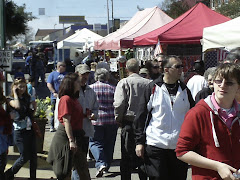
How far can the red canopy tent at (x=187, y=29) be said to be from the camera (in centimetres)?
1384

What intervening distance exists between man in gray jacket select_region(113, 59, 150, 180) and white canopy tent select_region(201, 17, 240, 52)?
1661 millimetres

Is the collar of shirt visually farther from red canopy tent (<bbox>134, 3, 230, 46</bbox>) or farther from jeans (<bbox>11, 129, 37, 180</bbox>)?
red canopy tent (<bbox>134, 3, 230, 46</bbox>)

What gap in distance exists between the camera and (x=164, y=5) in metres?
50.9

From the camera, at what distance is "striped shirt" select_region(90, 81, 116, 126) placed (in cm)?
916

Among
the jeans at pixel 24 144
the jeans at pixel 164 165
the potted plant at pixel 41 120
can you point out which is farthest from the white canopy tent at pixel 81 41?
the jeans at pixel 164 165

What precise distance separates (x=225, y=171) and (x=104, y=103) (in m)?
5.82

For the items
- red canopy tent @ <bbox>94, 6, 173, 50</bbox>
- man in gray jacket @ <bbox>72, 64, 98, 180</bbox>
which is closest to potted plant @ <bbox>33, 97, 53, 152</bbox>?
man in gray jacket @ <bbox>72, 64, 98, 180</bbox>

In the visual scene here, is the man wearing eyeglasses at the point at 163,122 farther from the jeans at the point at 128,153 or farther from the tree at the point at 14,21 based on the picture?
the tree at the point at 14,21

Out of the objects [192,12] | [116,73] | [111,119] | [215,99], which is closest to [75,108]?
[111,119]

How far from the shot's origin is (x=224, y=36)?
8914 mm

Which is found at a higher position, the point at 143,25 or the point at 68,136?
the point at 143,25

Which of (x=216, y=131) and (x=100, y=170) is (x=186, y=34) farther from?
(x=216, y=131)

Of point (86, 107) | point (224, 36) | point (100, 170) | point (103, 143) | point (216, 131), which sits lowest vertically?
point (100, 170)

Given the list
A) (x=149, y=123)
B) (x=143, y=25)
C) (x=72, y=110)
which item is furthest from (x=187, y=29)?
(x=149, y=123)
